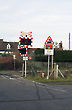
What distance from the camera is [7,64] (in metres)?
34.6

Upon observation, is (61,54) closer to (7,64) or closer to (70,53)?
(70,53)

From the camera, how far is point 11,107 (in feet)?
24.2

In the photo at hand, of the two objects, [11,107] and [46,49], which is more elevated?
[46,49]

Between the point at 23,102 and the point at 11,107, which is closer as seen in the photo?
the point at 11,107

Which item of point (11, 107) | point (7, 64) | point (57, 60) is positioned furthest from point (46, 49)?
point (57, 60)

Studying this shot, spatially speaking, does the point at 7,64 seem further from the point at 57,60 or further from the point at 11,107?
the point at 11,107

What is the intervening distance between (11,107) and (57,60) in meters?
30.6

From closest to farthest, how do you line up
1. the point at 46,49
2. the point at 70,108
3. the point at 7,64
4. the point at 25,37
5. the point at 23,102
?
the point at 70,108 < the point at 23,102 < the point at 46,49 < the point at 25,37 < the point at 7,64

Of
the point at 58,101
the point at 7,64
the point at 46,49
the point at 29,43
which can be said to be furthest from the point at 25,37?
the point at 7,64

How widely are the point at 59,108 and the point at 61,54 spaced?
101 ft

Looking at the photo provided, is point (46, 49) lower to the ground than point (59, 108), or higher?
higher

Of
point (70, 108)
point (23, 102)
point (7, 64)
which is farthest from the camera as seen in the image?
point (7, 64)

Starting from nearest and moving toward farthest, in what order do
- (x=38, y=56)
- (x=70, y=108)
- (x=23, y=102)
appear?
(x=70, y=108) → (x=23, y=102) → (x=38, y=56)

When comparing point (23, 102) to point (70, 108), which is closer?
point (70, 108)
